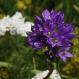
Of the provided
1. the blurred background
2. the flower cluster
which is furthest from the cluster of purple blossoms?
the flower cluster

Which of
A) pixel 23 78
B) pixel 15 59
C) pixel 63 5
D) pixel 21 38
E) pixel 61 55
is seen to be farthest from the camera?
pixel 63 5

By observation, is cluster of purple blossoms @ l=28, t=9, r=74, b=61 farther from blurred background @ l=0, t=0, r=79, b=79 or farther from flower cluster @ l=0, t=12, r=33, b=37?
flower cluster @ l=0, t=12, r=33, b=37

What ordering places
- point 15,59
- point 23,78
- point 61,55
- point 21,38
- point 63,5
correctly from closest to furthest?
1. point 61,55
2. point 23,78
3. point 15,59
4. point 21,38
5. point 63,5

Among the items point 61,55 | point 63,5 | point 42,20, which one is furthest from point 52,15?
point 63,5

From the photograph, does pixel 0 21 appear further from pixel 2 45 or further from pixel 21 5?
pixel 21 5

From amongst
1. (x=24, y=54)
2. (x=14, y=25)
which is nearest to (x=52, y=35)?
(x=24, y=54)

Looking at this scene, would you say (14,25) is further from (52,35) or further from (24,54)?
(52,35)
